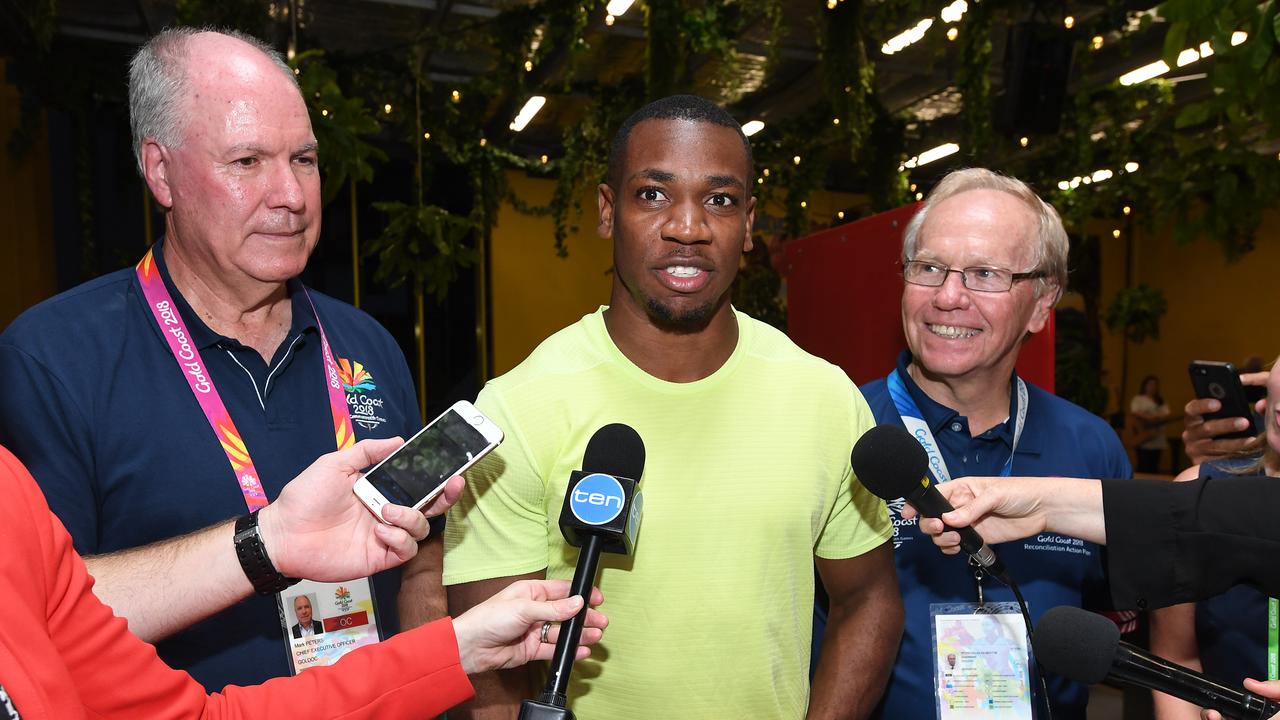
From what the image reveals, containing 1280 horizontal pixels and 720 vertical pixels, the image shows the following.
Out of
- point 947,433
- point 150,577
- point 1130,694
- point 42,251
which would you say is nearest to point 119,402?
point 150,577

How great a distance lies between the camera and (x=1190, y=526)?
1467 millimetres

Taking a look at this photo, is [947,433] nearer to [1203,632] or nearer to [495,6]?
[1203,632]

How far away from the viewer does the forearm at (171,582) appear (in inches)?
56.0

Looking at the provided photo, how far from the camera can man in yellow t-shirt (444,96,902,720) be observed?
1.55m

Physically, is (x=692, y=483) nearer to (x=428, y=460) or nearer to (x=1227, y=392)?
(x=428, y=460)

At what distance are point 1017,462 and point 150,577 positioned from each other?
173 centimetres

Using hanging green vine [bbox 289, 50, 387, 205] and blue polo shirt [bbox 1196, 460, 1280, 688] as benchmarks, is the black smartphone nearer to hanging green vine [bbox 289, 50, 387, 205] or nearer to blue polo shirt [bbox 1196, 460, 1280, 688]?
blue polo shirt [bbox 1196, 460, 1280, 688]

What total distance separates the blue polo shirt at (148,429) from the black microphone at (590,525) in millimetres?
734

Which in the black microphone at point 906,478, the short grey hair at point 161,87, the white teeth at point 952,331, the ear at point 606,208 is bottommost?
the black microphone at point 906,478

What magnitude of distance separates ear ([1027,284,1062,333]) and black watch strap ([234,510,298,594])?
67.3 inches

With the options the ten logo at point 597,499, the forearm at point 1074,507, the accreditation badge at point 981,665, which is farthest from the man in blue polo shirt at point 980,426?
the ten logo at point 597,499

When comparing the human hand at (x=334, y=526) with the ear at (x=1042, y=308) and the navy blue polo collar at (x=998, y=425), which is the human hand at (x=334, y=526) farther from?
the ear at (x=1042, y=308)

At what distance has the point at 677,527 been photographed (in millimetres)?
1561

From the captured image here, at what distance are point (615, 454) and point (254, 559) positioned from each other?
61 cm
